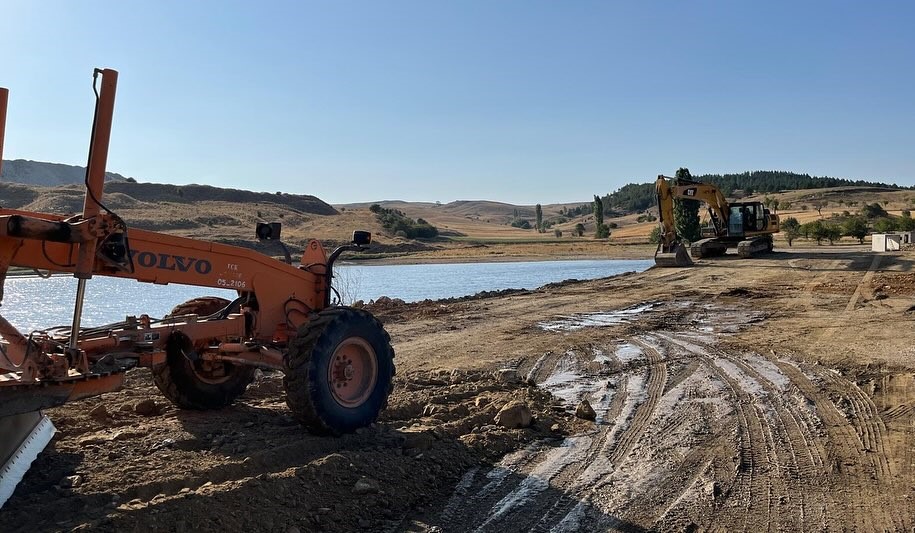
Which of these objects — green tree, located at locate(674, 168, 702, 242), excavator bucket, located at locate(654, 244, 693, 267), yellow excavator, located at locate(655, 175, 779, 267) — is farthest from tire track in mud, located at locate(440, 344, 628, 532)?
green tree, located at locate(674, 168, 702, 242)

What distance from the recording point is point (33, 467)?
5418 millimetres

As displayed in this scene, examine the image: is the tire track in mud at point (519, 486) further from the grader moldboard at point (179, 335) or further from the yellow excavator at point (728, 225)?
the yellow excavator at point (728, 225)

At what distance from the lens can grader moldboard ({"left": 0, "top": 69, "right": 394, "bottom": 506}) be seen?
15.8 ft

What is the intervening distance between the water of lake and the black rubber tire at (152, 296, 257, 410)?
2878mm

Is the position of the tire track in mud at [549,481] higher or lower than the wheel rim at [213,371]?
lower

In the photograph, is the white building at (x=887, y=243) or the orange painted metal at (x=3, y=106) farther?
the white building at (x=887, y=243)

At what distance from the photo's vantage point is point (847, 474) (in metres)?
6.08

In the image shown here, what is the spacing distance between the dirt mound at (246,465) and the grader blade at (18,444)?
3.4 inches

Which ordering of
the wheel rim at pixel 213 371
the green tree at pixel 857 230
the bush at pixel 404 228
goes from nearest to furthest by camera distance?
1. the wheel rim at pixel 213 371
2. the green tree at pixel 857 230
3. the bush at pixel 404 228

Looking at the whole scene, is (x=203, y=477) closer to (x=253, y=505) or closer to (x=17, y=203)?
(x=253, y=505)

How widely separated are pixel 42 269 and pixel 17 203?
187 feet

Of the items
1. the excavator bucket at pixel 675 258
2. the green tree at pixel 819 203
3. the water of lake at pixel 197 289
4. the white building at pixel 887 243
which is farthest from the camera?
the green tree at pixel 819 203

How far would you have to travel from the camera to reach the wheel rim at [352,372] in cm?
650

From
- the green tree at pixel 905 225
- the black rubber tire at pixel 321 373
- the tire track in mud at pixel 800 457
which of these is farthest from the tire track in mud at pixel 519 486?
the green tree at pixel 905 225
